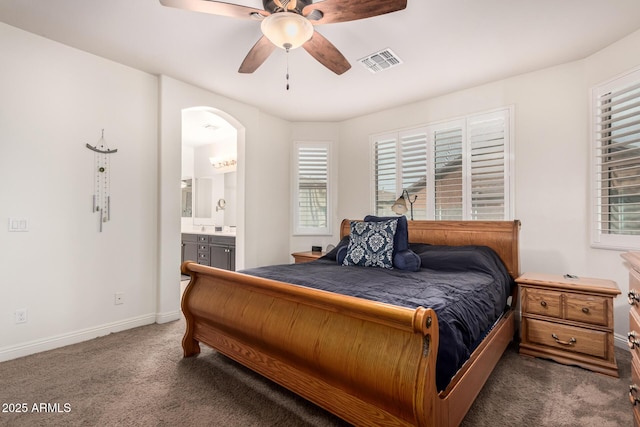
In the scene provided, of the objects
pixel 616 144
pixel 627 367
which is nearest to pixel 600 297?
pixel 627 367

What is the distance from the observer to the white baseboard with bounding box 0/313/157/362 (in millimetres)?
2484

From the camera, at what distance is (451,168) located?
3734 mm

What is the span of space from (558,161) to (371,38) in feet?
7.06

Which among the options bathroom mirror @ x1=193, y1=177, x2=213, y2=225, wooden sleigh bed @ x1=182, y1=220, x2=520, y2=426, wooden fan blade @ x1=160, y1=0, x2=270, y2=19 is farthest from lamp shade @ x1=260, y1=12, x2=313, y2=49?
bathroom mirror @ x1=193, y1=177, x2=213, y2=225

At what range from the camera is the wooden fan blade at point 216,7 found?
1.77 meters

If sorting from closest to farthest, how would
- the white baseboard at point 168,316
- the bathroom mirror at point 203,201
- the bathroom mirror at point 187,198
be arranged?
1. the white baseboard at point 168,316
2. the bathroom mirror at point 203,201
3. the bathroom mirror at point 187,198

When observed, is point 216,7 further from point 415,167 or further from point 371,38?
point 415,167

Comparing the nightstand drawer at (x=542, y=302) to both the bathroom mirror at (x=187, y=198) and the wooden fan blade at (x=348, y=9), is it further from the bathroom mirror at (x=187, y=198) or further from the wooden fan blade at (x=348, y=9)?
the bathroom mirror at (x=187, y=198)

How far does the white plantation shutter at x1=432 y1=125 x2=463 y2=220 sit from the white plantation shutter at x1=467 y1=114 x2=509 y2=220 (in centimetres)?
13

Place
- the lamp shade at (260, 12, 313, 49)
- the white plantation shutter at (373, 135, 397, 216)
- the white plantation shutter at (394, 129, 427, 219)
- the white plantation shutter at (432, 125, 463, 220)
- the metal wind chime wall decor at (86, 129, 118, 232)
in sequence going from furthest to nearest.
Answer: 1. the white plantation shutter at (373, 135, 397, 216)
2. the white plantation shutter at (394, 129, 427, 219)
3. the white plantation shutter at (432, 125, 463, 220)
4. the metal wind chime wall decor at (86, 129, 118, 232)
5. the lamp shade at (260, 12, 313, 49)

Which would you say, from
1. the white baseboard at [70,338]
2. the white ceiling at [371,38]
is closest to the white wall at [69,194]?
the white baseboard at [70,338]

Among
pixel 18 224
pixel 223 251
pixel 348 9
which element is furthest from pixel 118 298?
pixel 348 9

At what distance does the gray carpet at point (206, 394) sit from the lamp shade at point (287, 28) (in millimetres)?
2171

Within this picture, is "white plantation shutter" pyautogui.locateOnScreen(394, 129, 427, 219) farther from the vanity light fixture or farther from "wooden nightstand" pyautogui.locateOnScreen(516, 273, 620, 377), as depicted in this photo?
the vanity light fixture
